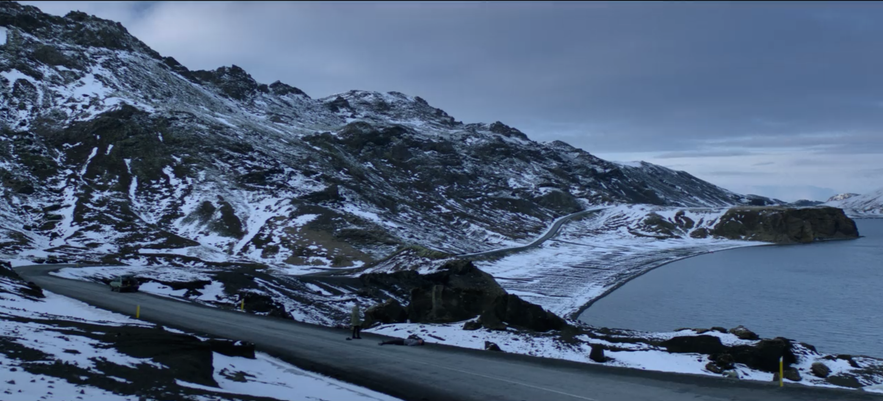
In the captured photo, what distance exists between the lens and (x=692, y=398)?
50.2 ft

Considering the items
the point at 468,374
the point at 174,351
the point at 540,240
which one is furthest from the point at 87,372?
the point at 540,240

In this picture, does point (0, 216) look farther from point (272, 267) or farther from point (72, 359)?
point (72, 359)

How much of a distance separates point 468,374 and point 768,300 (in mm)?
57117

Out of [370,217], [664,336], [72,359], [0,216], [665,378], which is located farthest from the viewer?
[370,217]

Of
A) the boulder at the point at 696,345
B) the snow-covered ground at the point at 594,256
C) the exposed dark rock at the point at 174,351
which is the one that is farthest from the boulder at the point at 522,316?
the snow-covered ground at the point at 594,256

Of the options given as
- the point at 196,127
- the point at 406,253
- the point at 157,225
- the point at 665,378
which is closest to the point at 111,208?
the point at 157,225

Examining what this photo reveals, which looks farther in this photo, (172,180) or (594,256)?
(172,180)

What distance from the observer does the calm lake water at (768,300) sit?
45.7 metres

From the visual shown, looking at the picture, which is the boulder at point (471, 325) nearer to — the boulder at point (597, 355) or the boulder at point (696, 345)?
the boulder at point (597, 355)

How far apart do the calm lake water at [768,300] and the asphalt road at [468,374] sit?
28.1 m

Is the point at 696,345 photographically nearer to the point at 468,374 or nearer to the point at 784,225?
the point at 468,374

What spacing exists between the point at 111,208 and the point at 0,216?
50.3 ft

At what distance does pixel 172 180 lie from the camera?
11306 centimetres

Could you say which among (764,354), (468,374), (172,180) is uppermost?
(172,180)
